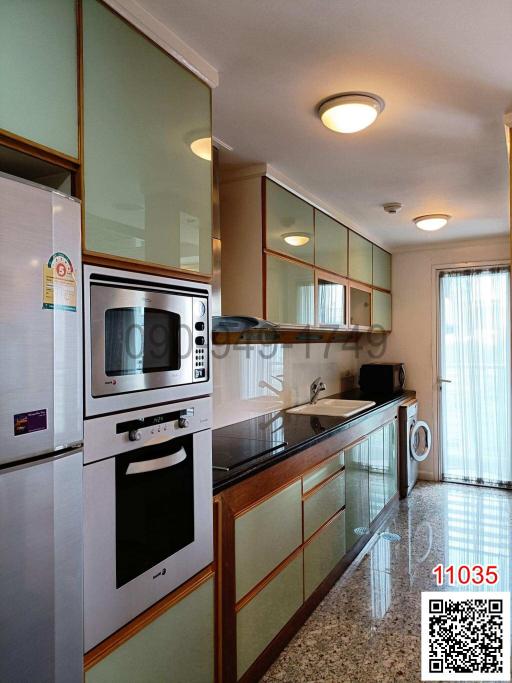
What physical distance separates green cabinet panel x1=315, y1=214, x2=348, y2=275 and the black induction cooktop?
138 cm

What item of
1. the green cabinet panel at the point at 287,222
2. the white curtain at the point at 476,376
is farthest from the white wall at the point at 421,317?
the green cabinet panel at the point at 287,222

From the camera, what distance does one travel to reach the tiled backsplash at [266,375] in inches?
116

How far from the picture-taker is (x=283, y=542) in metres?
2.25

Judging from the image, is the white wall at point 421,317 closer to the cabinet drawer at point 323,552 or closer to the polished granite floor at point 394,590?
the polished granite floor at point 394,590

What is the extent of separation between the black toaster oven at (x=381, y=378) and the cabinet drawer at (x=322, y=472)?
1995 mm

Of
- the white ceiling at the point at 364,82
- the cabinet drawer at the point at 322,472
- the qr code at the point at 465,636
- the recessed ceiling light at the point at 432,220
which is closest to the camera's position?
the white ceiling at the point at 364,82

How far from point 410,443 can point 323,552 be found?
2.11 m

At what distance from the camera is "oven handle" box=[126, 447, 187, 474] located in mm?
1403

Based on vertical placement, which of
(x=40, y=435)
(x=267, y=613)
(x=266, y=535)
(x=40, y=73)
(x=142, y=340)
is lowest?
(x=267, y=613)

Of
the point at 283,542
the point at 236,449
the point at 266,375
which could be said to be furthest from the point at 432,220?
the point at 283,542

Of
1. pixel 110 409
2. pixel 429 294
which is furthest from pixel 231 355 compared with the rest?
pixel 429 294

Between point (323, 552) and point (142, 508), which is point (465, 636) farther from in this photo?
point (142, 508)

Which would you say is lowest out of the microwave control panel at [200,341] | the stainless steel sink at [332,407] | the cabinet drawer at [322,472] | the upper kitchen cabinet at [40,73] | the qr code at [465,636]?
the qr code at [465,636]

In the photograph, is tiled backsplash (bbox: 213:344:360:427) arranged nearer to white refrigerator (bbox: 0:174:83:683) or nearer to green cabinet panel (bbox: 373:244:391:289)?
green cabinet panel (bbox: 373:244:391:289)
